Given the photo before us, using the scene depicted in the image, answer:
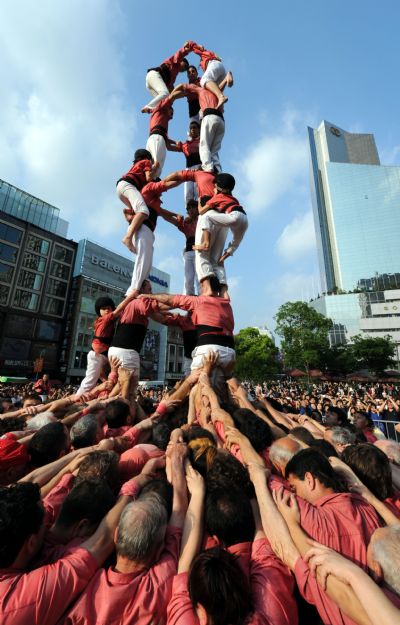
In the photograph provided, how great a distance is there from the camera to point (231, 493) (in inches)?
71.8

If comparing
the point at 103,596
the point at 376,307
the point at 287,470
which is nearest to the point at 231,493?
the point at 287,470

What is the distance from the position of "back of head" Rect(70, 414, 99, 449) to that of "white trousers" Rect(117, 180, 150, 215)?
3852mm

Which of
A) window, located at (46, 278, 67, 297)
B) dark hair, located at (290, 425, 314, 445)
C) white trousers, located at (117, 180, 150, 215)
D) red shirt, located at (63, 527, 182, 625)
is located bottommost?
red shirt, located at (63, 527, 182, 625)

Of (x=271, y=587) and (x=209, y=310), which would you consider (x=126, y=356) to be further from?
(x=271, y=587)

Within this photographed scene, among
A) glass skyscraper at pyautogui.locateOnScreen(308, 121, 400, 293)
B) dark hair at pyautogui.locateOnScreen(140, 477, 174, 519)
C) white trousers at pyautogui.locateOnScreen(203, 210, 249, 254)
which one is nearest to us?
dark hair at pyautogui.locateOnScreen(140, 477, 174, 519)

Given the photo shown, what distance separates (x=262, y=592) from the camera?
51.6 inches

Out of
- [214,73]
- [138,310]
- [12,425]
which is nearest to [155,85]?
[214,73]

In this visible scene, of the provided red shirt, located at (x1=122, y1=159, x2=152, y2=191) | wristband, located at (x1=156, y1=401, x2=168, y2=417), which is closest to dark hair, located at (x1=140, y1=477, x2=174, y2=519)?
wristband, located at (x1=156, y1=401, x2=168, y2=417)

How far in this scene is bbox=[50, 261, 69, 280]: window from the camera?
40.5m

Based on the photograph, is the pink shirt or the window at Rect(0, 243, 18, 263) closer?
the pink shirt

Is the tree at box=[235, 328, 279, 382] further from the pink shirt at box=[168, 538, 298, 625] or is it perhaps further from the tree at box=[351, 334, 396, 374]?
the pink shirt at box=[168, 538, 298, 625]

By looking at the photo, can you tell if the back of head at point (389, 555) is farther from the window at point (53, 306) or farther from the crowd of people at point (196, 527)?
the window at point (53, 306)

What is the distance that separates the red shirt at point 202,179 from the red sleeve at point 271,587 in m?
5.49

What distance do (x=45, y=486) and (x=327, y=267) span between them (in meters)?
107
